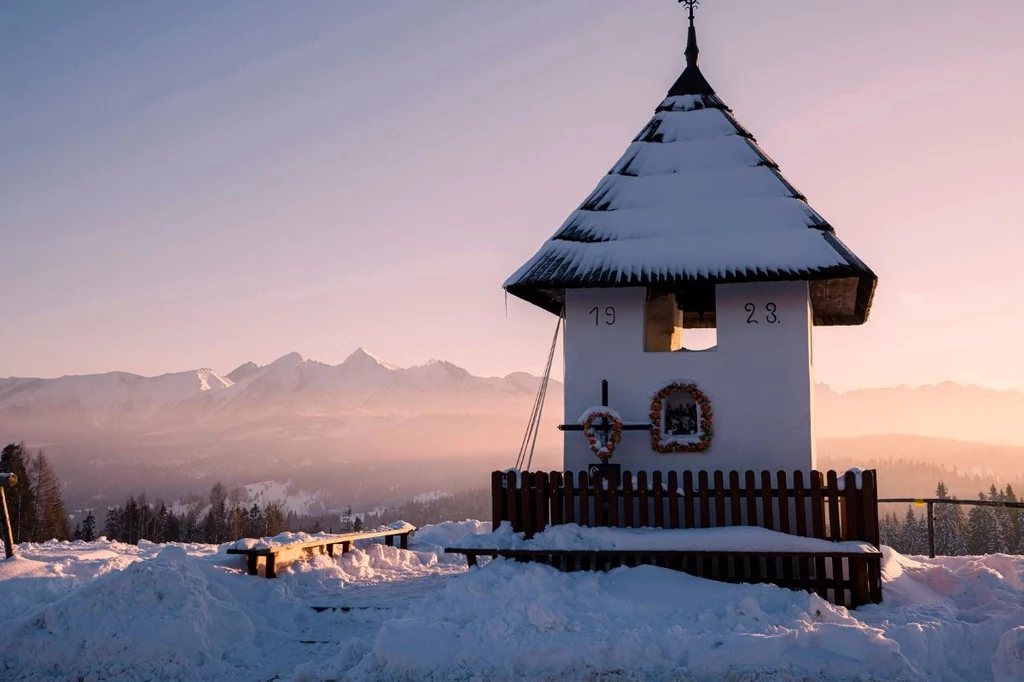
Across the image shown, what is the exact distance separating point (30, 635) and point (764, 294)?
37.0 feet

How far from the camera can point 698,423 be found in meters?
13.6

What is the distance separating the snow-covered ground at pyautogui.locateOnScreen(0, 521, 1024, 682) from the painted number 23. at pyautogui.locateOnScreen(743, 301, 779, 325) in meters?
4.20

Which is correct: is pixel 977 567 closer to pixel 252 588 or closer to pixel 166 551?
pixel 252 588

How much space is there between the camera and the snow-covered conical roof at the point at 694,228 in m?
13.2

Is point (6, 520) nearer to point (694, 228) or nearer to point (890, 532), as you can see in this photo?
point (694, 228)

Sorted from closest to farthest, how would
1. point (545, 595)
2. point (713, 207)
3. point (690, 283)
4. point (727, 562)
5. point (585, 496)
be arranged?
point (545, 595), point (727, 562), point (585, 496), point (690, 283), point (713, 207)

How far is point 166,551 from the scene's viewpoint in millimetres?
11820

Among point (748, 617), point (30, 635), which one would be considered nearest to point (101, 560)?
point (30, 635)

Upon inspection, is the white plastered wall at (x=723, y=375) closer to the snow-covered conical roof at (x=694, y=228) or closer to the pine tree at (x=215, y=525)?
the snow-covered conical roof at (x=694, y=228)

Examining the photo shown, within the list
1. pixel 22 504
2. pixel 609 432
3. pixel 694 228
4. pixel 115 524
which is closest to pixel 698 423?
pixel 609 432

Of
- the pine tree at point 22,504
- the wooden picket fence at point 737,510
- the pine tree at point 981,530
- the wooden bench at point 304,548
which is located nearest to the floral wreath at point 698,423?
the wooden picket fence at point 737,510

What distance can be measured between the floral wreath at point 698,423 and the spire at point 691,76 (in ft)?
21.9

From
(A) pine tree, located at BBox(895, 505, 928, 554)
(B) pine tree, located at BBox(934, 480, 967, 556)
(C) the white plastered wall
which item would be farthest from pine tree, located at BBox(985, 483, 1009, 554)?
(C) the white plastered wall

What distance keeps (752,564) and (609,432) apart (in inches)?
116
